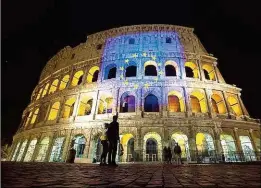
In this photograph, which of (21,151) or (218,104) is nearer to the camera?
(218,104)

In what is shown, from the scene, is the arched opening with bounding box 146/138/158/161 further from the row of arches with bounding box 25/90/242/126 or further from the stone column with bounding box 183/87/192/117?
the stone column with bounding box 183/87/192/117

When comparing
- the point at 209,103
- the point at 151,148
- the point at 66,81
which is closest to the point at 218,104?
the point at 209,103

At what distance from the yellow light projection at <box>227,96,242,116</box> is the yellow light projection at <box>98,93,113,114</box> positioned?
13.1 metres

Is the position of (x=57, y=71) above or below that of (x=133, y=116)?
above

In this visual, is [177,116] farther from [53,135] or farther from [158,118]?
[53,135]

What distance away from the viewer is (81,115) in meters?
20.1

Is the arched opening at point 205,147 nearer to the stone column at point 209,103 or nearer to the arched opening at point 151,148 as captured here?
the stone column at point 209,103

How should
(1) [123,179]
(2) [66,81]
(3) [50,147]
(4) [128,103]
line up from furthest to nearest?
(2) [66,81] < (4) [128,103] < (3) [50,147] < (1) [123,179]

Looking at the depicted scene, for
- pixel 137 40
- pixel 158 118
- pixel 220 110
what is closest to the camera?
pixel 158 118

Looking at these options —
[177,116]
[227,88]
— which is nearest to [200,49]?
[227,88]

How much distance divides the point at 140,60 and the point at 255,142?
1392 centimetres

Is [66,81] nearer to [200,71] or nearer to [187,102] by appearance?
[187,102]

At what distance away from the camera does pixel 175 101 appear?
65.6 feet

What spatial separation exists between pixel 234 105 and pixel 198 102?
4.09 meters
